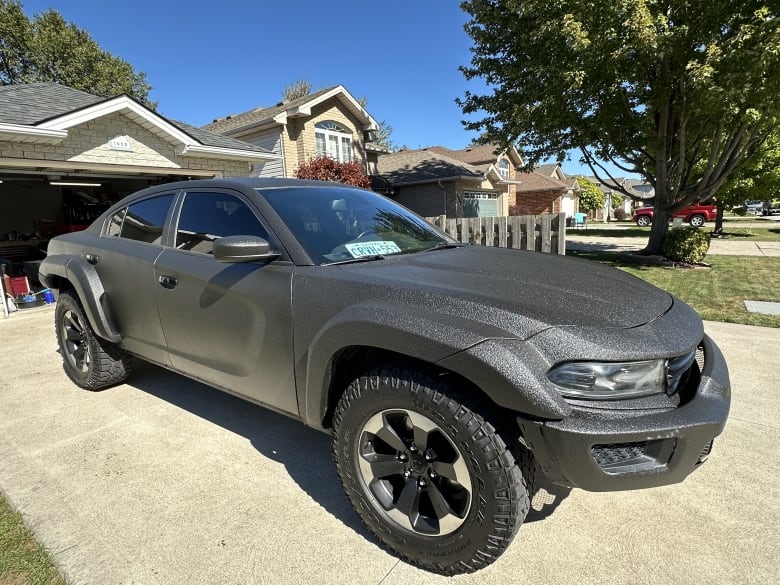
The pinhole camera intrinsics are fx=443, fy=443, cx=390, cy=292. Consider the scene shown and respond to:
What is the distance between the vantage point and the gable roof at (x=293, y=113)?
16203 millimetres

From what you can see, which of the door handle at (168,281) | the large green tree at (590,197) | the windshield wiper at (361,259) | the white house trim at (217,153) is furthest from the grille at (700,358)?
the large green tree at (590,197)

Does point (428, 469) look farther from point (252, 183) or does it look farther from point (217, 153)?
point (217, 153)

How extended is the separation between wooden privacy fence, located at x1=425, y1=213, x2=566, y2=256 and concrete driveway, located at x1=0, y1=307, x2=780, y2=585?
3296mm

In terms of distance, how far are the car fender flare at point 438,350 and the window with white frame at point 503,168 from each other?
27.5m

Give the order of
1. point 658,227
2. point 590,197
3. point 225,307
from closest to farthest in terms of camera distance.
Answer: point 225,307 → point 658,227 → point 590,197

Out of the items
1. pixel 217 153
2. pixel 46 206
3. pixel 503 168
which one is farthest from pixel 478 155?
pixel 46 206

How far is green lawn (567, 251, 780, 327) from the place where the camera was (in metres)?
5.99

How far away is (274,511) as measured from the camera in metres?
2.32

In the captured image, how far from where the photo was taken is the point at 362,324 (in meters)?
1.89

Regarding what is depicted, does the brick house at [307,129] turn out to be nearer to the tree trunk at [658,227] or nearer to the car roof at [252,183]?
the tree trunk at [658,227]

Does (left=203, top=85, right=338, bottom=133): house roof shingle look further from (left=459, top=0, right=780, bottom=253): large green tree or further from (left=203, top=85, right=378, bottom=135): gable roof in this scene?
(left=459, top=0, right=780, bottom=253): large green tree

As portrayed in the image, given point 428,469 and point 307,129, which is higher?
point 307,129

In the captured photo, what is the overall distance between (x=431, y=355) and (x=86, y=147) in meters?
9.31

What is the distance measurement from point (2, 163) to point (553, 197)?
108ft
